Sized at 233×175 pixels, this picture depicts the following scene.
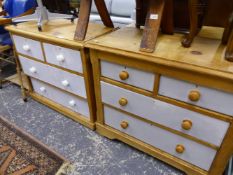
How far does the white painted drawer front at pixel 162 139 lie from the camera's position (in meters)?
0.98

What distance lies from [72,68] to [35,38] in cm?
37

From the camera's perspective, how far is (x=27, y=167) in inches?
46.8

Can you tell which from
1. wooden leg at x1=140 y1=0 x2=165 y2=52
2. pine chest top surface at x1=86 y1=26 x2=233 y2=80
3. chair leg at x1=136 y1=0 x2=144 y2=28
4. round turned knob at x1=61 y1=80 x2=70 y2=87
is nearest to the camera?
pine chest top surface at x1=86 y1=26 x2=233 y2=80

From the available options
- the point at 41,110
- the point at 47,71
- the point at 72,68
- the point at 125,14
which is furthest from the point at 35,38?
the point at 125,14

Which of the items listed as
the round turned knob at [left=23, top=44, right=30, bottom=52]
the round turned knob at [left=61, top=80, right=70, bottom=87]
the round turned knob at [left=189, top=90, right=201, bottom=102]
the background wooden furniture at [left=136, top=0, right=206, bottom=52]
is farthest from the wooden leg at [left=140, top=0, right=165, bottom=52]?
the round turned knob at [left=23, top=44, right=30, bottom=52]

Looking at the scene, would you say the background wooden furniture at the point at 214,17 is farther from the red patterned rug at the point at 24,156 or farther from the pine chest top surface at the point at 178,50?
the red patterned rug at the point at 24,156

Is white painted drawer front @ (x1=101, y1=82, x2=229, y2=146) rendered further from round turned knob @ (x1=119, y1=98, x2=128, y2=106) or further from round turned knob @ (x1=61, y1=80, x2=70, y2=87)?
round turned knob @ (x1=61, y1=80, x2=70, y2=87)

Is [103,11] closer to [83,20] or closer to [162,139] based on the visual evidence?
[83,20]

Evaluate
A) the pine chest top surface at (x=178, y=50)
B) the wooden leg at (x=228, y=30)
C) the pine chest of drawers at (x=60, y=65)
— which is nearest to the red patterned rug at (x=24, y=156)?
the pine chest of drawers at (x=60, y=65)

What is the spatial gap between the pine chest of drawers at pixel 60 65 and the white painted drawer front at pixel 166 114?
0.20 m

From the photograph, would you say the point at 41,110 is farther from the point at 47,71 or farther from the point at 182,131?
the point at 182,131

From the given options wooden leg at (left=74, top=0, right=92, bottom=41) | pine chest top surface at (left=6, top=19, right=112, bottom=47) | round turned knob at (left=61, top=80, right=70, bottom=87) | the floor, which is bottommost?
the floor

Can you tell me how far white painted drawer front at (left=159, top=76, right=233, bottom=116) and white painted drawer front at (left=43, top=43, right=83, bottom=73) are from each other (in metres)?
0.57

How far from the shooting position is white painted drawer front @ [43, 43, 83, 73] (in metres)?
1.19
